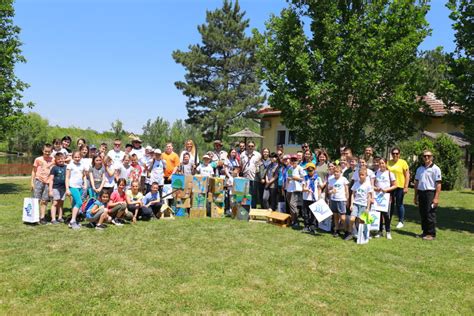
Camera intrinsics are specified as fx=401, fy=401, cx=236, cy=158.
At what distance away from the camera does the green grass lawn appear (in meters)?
4.70

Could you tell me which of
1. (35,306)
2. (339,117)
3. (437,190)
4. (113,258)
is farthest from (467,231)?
(35,306)

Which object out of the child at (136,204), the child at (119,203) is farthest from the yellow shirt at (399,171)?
the child at (119,203)

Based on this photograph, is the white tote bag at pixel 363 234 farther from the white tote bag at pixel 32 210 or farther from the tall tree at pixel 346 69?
the white tote bag at pixel 32 210

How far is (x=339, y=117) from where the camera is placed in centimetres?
1266

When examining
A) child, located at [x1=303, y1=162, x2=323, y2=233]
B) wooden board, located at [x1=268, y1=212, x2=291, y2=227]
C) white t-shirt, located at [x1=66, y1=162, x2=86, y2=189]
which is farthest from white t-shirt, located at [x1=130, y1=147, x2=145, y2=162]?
child, located at [x1=303, y1=162, x2=323, y2=233]

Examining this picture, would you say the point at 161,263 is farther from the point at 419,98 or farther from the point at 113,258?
the point at 419,98

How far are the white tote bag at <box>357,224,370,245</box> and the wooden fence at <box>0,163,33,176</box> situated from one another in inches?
966

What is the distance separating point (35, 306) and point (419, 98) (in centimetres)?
1247

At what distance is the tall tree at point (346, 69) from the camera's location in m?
11.8

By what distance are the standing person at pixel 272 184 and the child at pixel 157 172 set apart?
2633mm

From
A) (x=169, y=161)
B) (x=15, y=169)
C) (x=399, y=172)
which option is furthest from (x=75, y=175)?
(x=15, y=169)

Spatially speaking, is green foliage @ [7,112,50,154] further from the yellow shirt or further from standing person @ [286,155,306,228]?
the yellow shirt

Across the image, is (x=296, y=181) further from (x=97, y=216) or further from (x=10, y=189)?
(x=10, y=189)

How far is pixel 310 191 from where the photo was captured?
342 inches
